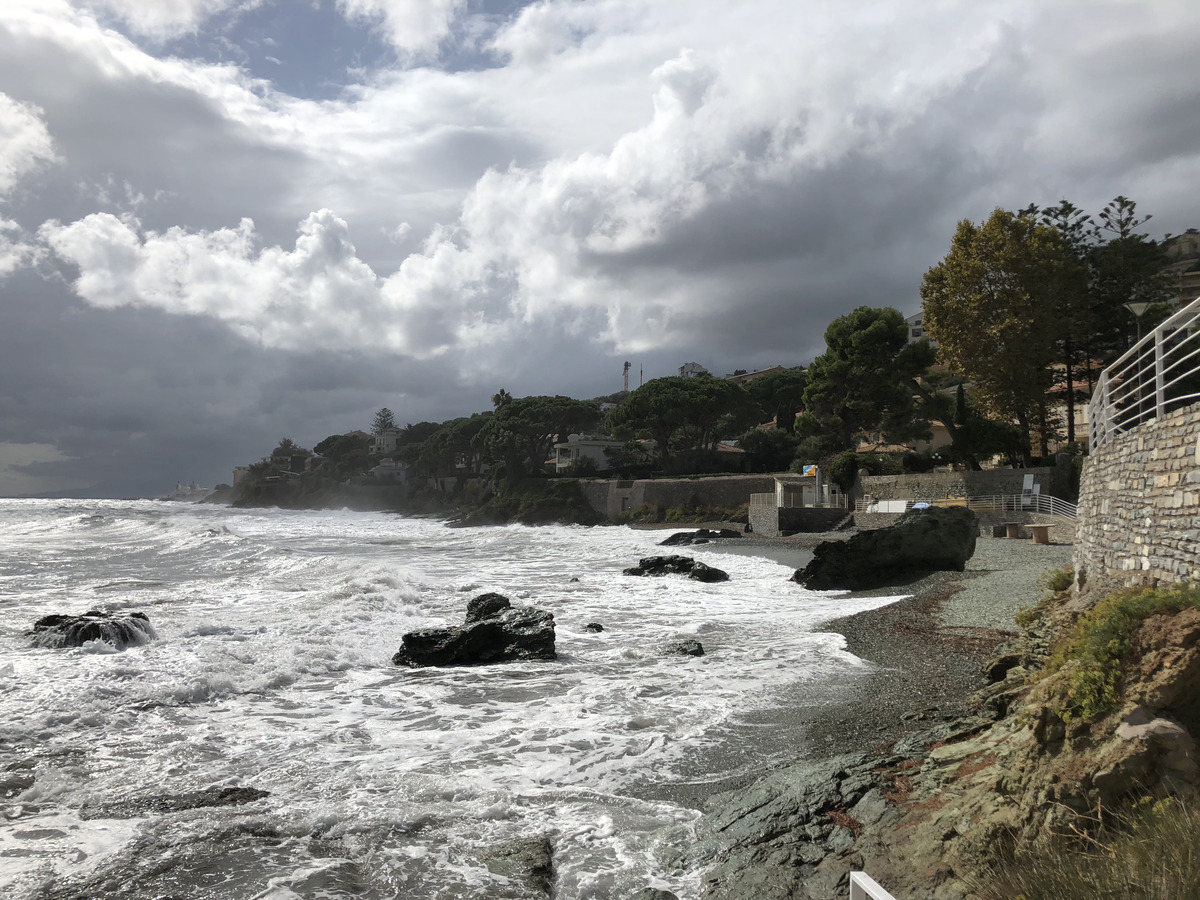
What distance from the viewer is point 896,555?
60.8ft

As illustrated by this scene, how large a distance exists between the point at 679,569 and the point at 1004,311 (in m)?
19.4

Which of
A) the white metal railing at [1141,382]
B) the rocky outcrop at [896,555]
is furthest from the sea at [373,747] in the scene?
the white metal railing at [1141,382]

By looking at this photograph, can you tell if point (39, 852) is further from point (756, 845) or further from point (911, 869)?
point (911, 869)

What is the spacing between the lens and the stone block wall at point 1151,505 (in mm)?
5988

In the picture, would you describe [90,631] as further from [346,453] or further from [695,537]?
[346,453]

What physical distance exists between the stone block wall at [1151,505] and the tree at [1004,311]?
23696mm

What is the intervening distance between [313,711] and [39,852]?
11.4 ft

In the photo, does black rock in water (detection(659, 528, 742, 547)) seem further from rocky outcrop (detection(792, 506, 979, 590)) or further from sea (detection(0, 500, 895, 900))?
sea (detection(0, 500, 895, 900))

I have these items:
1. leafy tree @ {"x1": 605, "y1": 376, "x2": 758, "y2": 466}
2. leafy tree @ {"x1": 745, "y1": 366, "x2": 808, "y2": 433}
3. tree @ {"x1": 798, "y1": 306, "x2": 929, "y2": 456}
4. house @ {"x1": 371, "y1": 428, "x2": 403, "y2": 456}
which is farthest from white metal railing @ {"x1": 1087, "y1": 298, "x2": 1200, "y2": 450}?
house @ {"x1": 371, "y1": 428, "x2": 403, "y2": 456}

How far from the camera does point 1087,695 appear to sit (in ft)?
13.7

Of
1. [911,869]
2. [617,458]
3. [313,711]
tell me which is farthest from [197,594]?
[617,458]

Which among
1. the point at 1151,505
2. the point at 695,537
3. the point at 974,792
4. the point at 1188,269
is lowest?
the point at 695,537

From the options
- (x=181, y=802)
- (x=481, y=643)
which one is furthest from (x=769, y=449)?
(x=181, y=802)

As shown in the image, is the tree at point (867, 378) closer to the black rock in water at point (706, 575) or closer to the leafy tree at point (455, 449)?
the black rock in water at point (706, 575)
